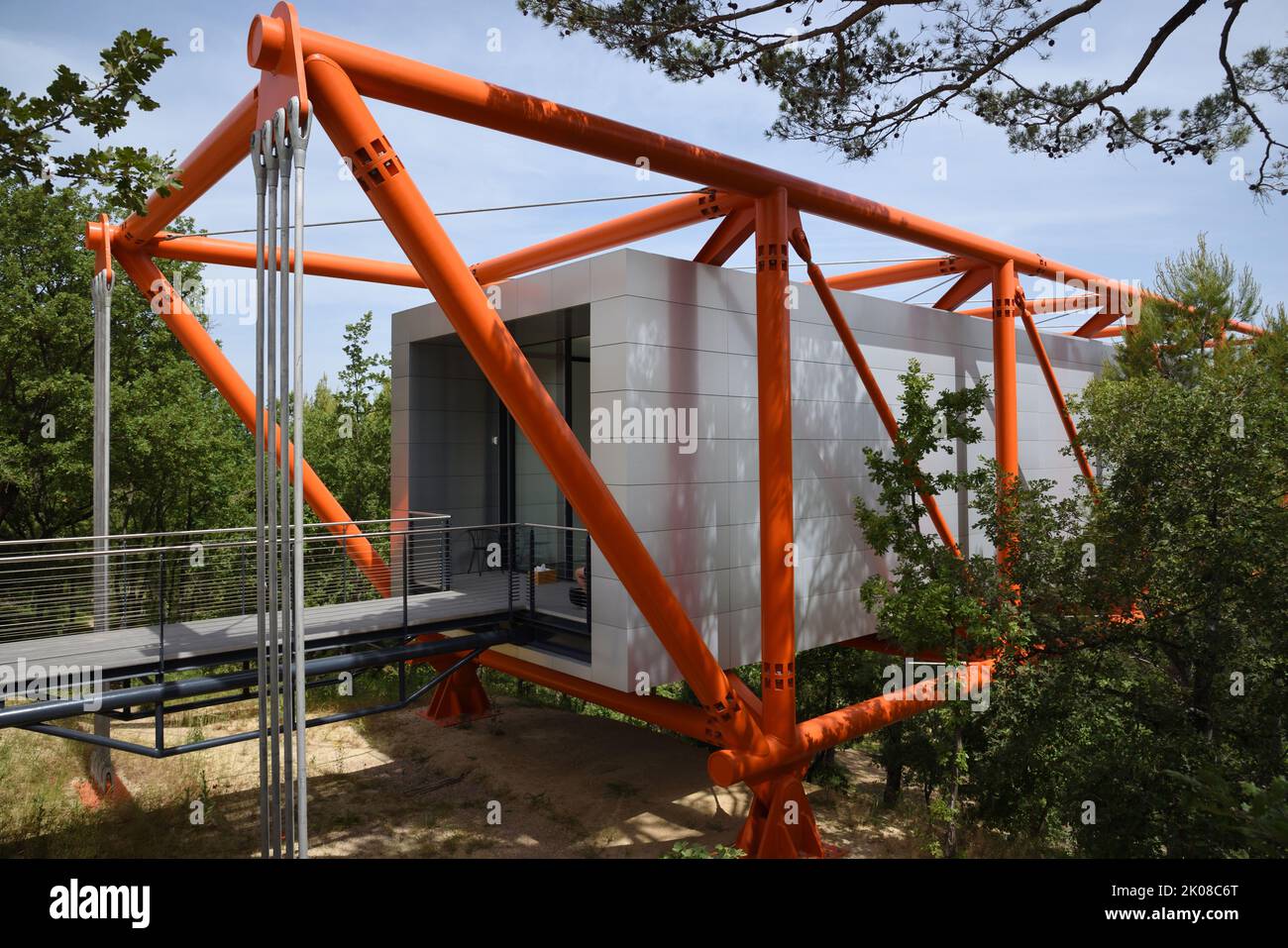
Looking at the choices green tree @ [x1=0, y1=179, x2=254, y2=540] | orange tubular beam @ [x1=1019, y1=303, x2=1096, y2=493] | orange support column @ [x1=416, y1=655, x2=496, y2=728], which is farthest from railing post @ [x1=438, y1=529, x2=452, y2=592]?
green tree @ [x1=0, y1=179, x2=254, y2=540]

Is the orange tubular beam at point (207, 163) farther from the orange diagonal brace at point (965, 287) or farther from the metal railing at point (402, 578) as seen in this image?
the orange diagonal brace at point (965, 287)

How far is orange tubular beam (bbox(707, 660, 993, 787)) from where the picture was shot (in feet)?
30.9

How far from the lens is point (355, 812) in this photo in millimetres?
11531

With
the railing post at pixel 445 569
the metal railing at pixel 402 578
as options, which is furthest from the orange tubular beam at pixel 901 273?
the railing post at pixel 445 569

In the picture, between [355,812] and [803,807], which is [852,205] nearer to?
[803,807]

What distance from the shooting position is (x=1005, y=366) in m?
14.4

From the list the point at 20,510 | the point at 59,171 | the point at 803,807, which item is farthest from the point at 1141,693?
the point at 20,510

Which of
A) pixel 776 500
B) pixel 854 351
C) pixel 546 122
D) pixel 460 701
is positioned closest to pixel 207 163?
pixel 546 122

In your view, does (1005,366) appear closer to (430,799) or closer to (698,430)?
(698,430)

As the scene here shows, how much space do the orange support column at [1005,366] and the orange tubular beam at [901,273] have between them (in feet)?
2.50

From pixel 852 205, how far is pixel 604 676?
6.92 metres

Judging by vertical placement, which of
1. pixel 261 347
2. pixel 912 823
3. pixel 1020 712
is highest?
pixel 261 347
